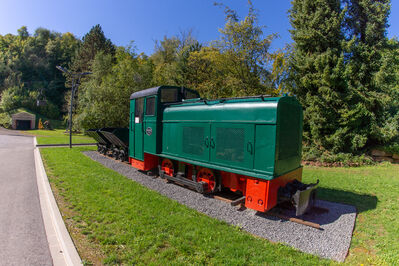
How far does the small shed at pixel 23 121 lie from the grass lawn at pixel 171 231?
41.0m

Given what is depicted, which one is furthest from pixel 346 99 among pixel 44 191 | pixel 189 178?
pixel 44 191

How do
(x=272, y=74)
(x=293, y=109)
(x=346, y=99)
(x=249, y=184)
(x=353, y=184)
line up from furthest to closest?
(x=272, y=74), (x=346, y=99), (x=353, y=184), (x=293, y=109), (x=249, y=184)

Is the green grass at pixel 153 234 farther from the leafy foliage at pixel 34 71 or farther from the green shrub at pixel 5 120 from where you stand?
the leafy foliage at pixel 34 71

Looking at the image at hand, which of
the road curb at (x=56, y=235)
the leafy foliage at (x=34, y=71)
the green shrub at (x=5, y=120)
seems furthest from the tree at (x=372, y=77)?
the leafy foliage at (x=34, y=71)

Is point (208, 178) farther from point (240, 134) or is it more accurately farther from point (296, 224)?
point (296, 224)

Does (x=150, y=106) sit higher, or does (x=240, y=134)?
(x=150, y=106)

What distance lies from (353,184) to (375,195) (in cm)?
133

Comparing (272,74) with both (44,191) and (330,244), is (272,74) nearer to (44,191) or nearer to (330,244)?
(330,244)

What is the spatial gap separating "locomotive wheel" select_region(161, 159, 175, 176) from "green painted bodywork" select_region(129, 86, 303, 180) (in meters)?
0.49

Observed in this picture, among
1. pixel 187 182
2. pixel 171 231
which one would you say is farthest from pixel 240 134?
pixel 171 231

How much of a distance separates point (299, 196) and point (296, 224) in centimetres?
60

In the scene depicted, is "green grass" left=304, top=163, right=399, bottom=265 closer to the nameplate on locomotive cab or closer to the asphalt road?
the asphalt road

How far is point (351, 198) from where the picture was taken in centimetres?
652

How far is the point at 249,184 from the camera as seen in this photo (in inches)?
196
